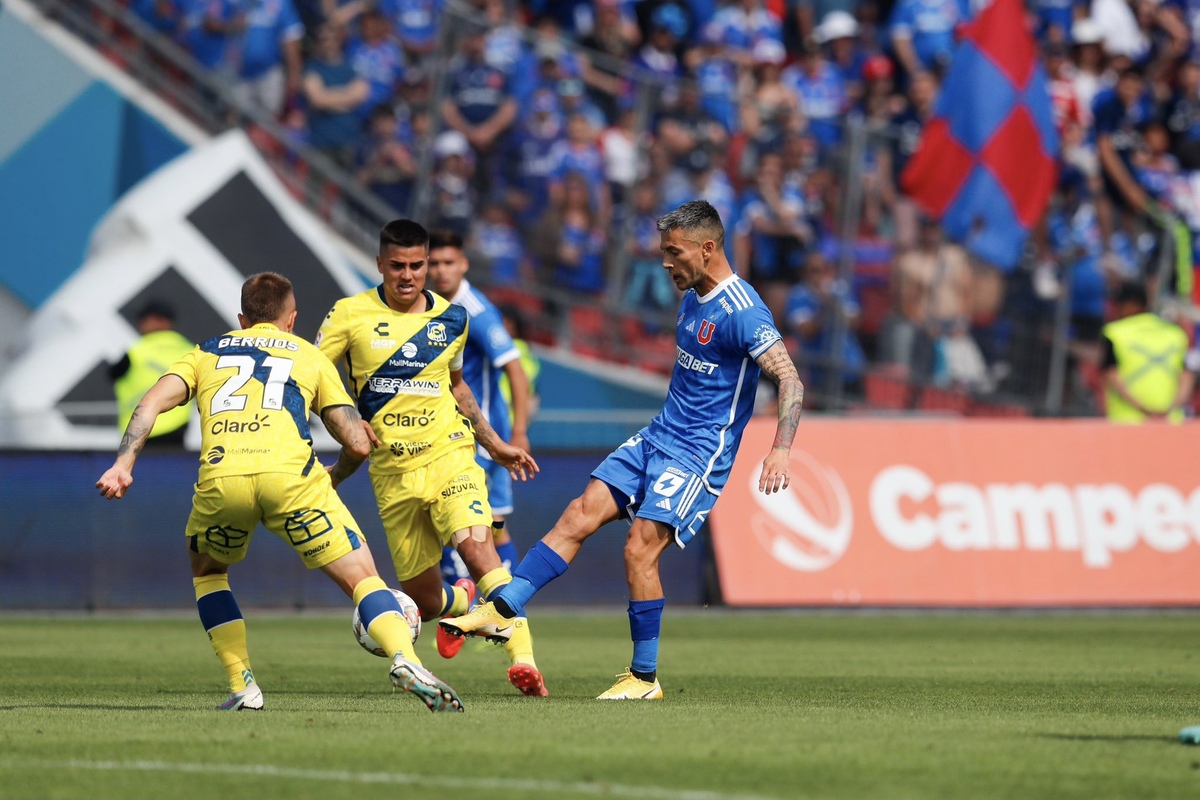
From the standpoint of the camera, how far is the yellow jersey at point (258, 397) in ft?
25.8

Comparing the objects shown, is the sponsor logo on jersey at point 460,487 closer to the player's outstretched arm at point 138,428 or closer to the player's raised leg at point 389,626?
the player's raised leg at point 389,626

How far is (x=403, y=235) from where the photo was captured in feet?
31.7

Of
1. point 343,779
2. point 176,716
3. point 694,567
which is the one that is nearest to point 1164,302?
point 694,567

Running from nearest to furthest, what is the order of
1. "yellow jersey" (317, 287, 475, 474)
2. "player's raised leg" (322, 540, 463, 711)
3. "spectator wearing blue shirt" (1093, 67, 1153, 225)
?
"player's raised leg" (322, 540, 463, 711) → "yellow jersey" (317, 287, 475, 474) → "spectator wearing blue shirt" (1093, 67, 1153, 225)

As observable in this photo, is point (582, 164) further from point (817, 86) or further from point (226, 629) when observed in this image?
point (226, 629)

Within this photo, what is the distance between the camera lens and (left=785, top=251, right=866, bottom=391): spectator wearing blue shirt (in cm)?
1930

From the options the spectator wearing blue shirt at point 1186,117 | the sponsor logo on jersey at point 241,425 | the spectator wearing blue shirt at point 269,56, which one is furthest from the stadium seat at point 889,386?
the sponsor logo on jersey at point 241,425

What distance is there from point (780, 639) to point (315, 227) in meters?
8.23

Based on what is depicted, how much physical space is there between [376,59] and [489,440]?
1130cm

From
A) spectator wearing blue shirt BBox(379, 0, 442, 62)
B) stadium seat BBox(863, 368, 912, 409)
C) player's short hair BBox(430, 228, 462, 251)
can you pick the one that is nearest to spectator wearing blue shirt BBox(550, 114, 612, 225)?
spectator wearing blue shirt BBox(379, 0, 442, 62)

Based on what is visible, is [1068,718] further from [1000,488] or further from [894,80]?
[894,80]

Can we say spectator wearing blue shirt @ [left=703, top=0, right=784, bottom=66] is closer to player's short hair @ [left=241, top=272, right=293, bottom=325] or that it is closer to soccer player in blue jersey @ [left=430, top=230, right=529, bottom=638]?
soccer player in blue jersey @ [left=430, top=230, right=529, bottom=638]

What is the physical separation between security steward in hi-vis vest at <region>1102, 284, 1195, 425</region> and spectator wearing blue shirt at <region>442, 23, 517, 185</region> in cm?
683

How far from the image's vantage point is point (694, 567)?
17.2 m
